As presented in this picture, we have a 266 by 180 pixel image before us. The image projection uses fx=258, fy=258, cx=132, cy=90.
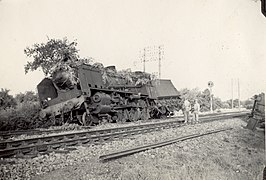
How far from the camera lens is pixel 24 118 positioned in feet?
10.1

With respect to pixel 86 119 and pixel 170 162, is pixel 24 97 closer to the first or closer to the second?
pixel 170 162

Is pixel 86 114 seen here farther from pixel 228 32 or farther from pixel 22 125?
pixel 228 32

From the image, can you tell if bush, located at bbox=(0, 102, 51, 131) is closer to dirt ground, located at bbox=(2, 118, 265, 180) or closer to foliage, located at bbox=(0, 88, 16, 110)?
foliage, located at bbox=(0, 88, 16, 110)

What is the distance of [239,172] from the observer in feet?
8.14

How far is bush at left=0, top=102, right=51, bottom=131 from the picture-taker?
2.49 m

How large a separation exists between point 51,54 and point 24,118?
119cm

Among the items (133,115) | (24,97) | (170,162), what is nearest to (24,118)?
(24,97)

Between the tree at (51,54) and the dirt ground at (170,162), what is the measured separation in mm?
785

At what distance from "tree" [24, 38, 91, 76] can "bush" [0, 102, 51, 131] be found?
1.50ft

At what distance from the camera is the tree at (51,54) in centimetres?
204

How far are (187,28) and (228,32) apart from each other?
0.45 metres

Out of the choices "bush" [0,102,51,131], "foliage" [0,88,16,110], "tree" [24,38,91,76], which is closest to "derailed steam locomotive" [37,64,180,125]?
"bush" [0,102,51,131]

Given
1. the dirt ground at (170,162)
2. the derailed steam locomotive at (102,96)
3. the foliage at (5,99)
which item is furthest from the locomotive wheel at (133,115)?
the foliage at (5,99)

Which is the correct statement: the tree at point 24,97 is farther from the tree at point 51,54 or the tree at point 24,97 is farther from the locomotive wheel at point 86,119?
the locomotive wheel at point 86,119
